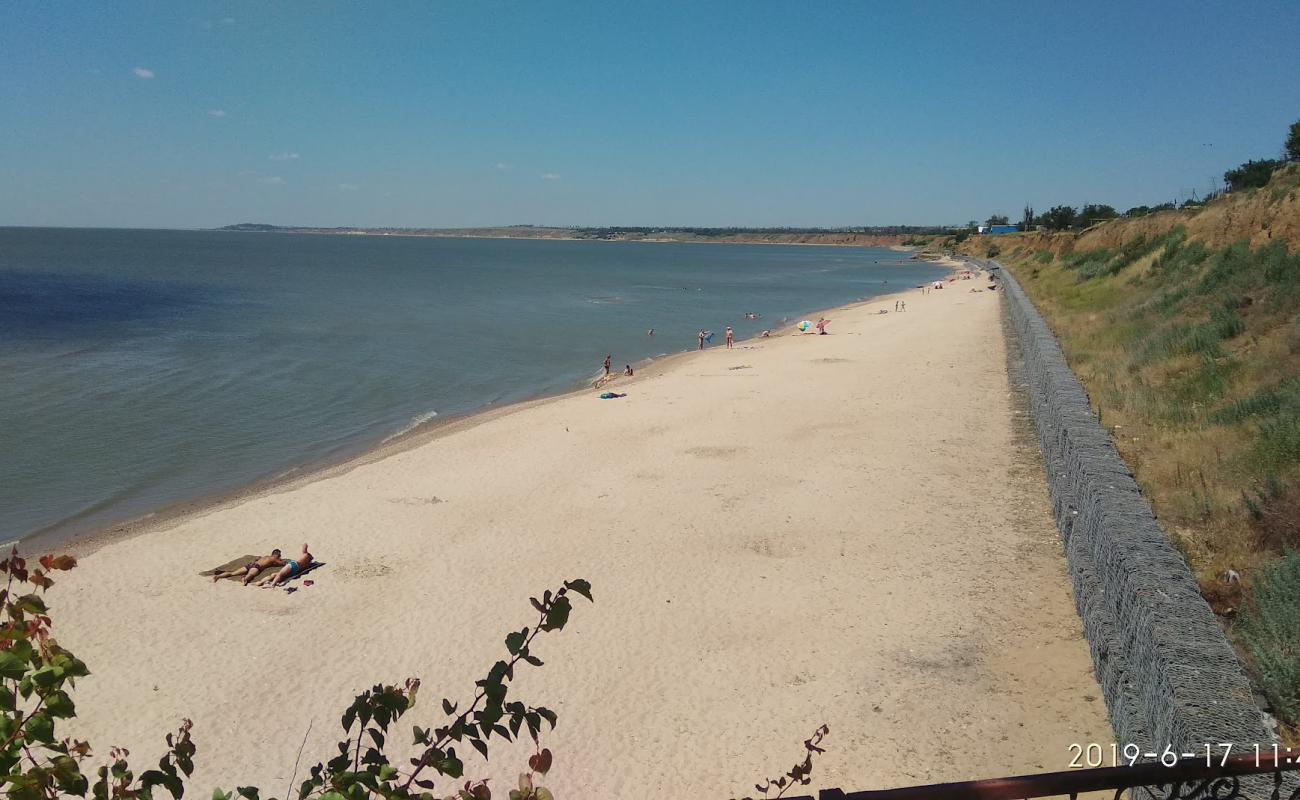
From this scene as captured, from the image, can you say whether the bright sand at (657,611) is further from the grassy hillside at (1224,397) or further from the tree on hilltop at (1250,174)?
the tree on hilltop at (1250,174)

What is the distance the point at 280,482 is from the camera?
54.9 feet

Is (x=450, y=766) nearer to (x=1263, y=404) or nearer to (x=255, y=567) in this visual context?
(x=255, y=567)

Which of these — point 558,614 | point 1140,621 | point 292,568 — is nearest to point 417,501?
point 292,568

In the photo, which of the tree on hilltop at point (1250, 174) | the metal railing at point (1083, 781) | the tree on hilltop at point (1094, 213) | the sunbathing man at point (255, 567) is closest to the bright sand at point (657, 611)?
the sunbathing man at point (255, 567)

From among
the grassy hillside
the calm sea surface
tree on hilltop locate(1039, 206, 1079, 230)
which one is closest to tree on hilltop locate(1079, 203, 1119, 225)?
tree on hilltop locate(1039, 206, 1079, 230)

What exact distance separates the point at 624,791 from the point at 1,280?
285 ft

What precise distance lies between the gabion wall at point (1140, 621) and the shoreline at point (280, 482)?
1324 cm

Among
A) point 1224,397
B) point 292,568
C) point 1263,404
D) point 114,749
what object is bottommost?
point 292,568

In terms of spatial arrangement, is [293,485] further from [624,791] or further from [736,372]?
[736,372]

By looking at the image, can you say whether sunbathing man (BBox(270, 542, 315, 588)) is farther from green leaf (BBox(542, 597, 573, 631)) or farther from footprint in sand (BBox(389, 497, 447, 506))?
green leaf (BBox(542, 597, 573, 631))

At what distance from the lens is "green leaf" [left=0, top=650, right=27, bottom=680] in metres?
1.88

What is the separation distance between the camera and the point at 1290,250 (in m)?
16.1

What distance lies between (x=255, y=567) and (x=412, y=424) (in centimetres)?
1108

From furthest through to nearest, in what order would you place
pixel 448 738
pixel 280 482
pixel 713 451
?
pixel 280 482 → pixel 713 451 → pixel 448 738
